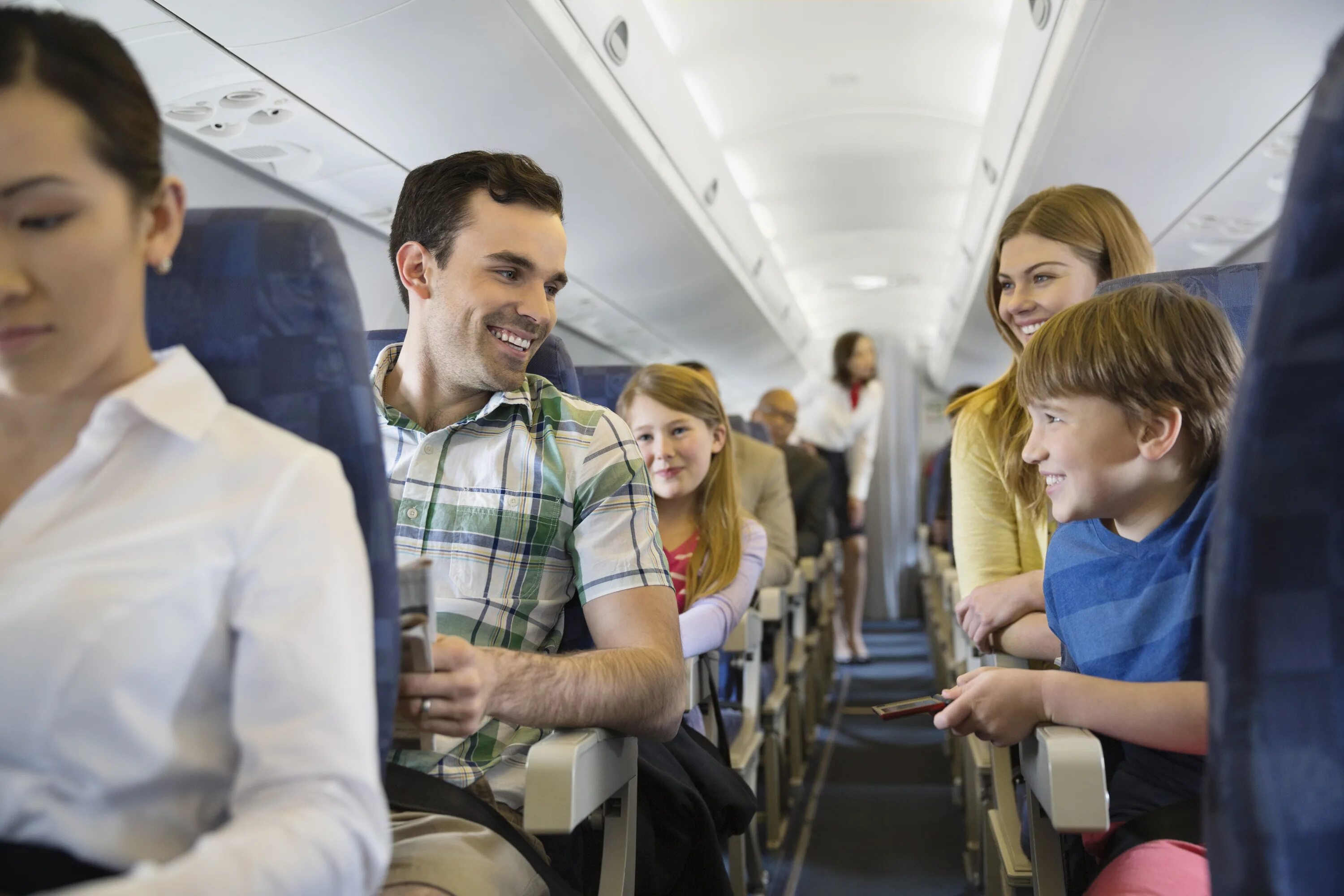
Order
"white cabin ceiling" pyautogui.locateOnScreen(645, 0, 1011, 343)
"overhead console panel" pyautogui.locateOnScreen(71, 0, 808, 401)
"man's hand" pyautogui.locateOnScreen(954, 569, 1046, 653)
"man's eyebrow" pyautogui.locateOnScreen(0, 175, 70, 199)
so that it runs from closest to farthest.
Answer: "man's eyebrow" pyautogui.locateOnScreen(0, 175, 70, 199), "man's hand" pyautogui.locateOnScreen(954, 569, 1046, 653), "overhead console panel" pyautogui.locateOnScreen(71, 0, 808, 401), "white cabin ceiling" pyautogui.locateOnScreen(645, 0, 1011, 343)

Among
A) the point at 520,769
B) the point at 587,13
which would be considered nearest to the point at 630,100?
the point at 587,13

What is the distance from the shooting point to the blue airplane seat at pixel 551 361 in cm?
218

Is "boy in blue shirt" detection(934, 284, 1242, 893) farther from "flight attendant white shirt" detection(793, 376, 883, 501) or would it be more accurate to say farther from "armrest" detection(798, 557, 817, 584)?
"flight attendant white shirt" detection(793, 376, 883, 501)

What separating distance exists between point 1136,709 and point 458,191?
140cm

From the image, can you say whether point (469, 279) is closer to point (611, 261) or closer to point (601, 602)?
point (601, 602)

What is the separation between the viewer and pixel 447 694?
125 cm

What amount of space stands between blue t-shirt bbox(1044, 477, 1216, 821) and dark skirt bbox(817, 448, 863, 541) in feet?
20.1

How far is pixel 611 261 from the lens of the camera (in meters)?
5.88

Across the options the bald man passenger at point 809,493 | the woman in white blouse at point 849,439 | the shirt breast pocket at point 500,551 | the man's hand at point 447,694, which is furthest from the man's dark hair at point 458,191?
the woman in white blouse at point 849,439

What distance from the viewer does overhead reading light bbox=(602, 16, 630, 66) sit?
12.7 ft

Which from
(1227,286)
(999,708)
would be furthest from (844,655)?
(999,708)

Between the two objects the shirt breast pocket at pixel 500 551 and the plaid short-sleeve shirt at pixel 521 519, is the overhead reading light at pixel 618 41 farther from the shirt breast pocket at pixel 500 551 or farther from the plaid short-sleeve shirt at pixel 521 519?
the shirt breast pocket at pixel 500 551

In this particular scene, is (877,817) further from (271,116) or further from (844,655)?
(844,655)

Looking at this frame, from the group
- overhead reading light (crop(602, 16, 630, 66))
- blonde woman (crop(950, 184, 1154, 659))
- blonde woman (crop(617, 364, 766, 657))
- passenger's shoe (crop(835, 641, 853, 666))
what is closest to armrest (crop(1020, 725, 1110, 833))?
blonde woman (crop(950, 184, 1154, 659))
